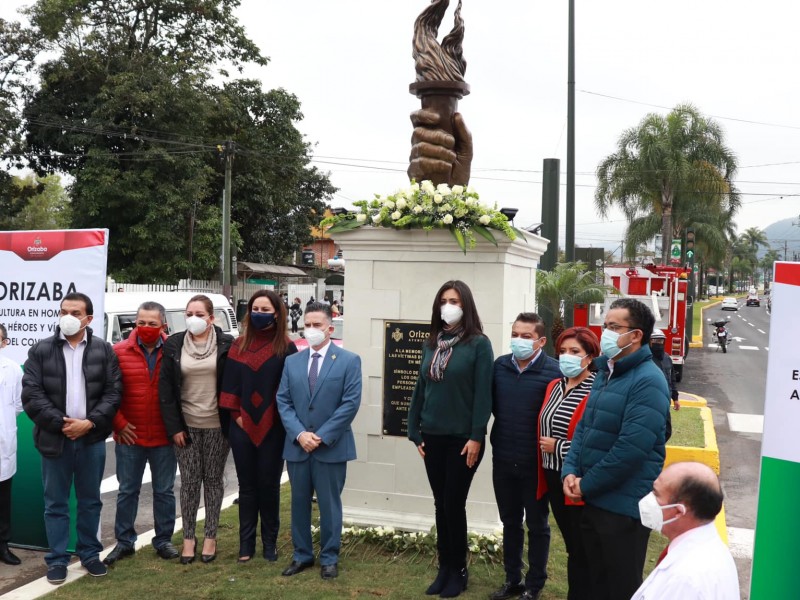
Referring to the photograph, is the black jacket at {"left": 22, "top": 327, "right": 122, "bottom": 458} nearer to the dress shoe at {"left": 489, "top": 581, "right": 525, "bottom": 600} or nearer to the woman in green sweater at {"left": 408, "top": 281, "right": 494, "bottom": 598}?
the woman in green sweater at {"left": 408, "top": 281, "right": 494, "bottom": 598}

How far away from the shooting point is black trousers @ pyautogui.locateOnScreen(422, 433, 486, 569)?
5.03 meters

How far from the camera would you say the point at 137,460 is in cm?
572

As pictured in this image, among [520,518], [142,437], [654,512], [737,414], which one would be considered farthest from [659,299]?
[654,512]

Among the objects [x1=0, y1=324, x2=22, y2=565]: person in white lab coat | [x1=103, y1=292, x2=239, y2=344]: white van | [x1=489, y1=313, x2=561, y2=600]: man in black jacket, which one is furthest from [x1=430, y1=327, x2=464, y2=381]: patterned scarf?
[x1=103, y1=292, x2=239, y2=344]: white van

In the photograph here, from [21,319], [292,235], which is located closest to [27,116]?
[292,235]

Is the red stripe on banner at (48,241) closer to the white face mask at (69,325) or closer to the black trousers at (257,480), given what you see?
the white face mask at (69,325)

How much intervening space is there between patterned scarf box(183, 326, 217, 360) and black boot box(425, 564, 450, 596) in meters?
2.23

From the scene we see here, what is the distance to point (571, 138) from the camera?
13.5 metres

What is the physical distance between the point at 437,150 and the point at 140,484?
3622 mm

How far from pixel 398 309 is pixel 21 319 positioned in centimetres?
306

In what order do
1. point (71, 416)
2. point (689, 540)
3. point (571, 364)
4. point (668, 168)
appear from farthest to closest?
point (668, 168) < point (71, 416) < point (571, 364) < point (689, 540)

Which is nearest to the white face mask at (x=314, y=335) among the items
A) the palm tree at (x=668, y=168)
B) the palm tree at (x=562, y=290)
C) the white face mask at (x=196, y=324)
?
the white face mask at (x=196, y=324)

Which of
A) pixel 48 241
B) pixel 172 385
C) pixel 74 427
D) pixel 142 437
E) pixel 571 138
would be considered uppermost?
pixel 571 138

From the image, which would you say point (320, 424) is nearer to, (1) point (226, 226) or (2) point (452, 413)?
(2) point (452, 413)
